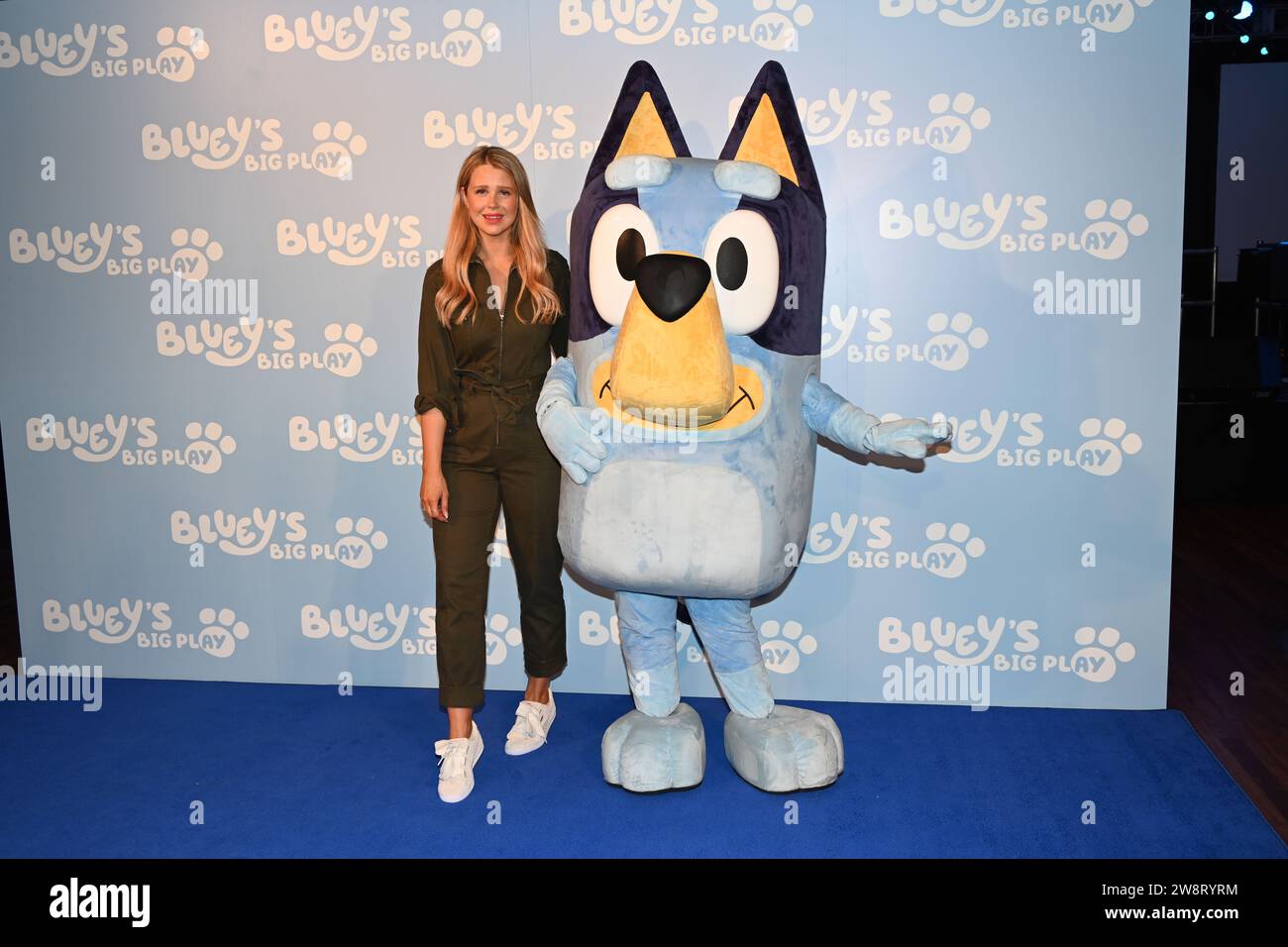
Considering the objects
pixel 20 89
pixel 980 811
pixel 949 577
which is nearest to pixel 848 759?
pixel 980 811

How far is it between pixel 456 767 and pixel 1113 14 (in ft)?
8.69

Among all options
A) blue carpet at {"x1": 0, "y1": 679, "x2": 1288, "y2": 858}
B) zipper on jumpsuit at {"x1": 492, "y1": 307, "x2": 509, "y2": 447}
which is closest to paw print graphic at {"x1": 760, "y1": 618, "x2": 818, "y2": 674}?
blue carpet at {"x1": 0, "y1": 679, "x2": 1288, "y2": 858}

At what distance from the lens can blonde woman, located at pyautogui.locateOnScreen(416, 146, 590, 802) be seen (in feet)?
8.87

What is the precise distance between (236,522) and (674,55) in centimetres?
197

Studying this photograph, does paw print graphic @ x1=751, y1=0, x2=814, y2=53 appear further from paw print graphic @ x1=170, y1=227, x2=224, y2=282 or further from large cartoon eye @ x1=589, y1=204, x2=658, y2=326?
paw print graphic @ x1=170, y1=227, x2=224, y2=282

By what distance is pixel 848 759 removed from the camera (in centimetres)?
288

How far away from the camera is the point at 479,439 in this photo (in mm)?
2803

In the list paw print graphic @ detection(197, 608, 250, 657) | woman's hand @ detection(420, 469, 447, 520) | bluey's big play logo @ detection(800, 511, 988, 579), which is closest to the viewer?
woman's hand @ detection(420, 469, 447, 520)

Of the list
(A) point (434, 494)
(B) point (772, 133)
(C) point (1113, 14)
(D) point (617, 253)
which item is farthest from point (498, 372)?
(C) point (1113, 14)

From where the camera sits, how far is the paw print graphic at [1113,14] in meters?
2.91

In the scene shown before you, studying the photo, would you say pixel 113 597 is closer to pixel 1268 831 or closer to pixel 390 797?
pixel 390 797

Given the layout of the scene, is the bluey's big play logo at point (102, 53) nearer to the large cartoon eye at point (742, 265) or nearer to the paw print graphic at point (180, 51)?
the paw print graphic at point (180, 51)
